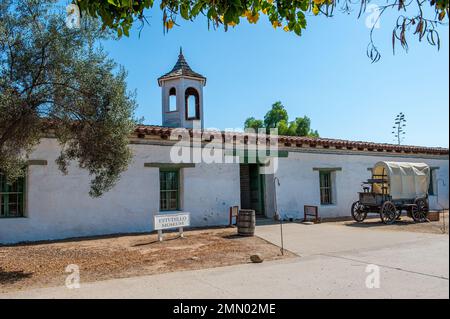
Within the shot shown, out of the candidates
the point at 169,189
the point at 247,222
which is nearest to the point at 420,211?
the point at 247,222

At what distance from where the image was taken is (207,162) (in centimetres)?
1504

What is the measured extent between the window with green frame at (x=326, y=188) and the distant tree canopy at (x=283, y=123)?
2040 cm

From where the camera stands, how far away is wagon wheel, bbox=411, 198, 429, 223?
16031 mm

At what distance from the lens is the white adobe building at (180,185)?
1182 centimetres

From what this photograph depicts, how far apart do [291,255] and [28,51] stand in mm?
6912

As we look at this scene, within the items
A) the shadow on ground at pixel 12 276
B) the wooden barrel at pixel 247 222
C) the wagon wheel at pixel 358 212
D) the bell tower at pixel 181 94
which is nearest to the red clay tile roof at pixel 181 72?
the bell tower at pixel 181 94

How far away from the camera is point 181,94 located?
17688mm

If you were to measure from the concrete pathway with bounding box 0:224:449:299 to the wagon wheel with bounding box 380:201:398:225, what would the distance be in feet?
18.1

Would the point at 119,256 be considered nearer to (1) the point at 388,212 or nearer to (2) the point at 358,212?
(2) the point at 358,212

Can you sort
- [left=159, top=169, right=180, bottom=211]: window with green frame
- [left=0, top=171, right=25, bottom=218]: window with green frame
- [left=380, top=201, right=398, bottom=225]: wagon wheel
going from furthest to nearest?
[left=380, top=201, right=398, bottom=225]: wagon wheel, [left=159, top=169, right=180, bottom=211]: window with green frame, [left=0, top=171, right=25, bottom=218]: window with green frame

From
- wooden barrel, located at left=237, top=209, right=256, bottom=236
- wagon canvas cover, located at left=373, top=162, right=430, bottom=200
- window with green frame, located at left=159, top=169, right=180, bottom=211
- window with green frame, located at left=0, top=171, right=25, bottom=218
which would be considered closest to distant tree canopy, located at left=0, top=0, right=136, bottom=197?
window with green frame, located at left=0, top=171, right=25, bottom=218

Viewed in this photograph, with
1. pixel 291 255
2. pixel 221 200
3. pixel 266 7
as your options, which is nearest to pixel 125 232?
pixel 221 200

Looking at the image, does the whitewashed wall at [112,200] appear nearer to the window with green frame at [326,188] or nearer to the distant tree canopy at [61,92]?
the distant tree canopy at [61,92]

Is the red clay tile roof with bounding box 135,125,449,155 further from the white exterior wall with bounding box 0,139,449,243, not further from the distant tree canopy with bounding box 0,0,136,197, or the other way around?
the distant tree canopy with bounding box 0,0,136,197
